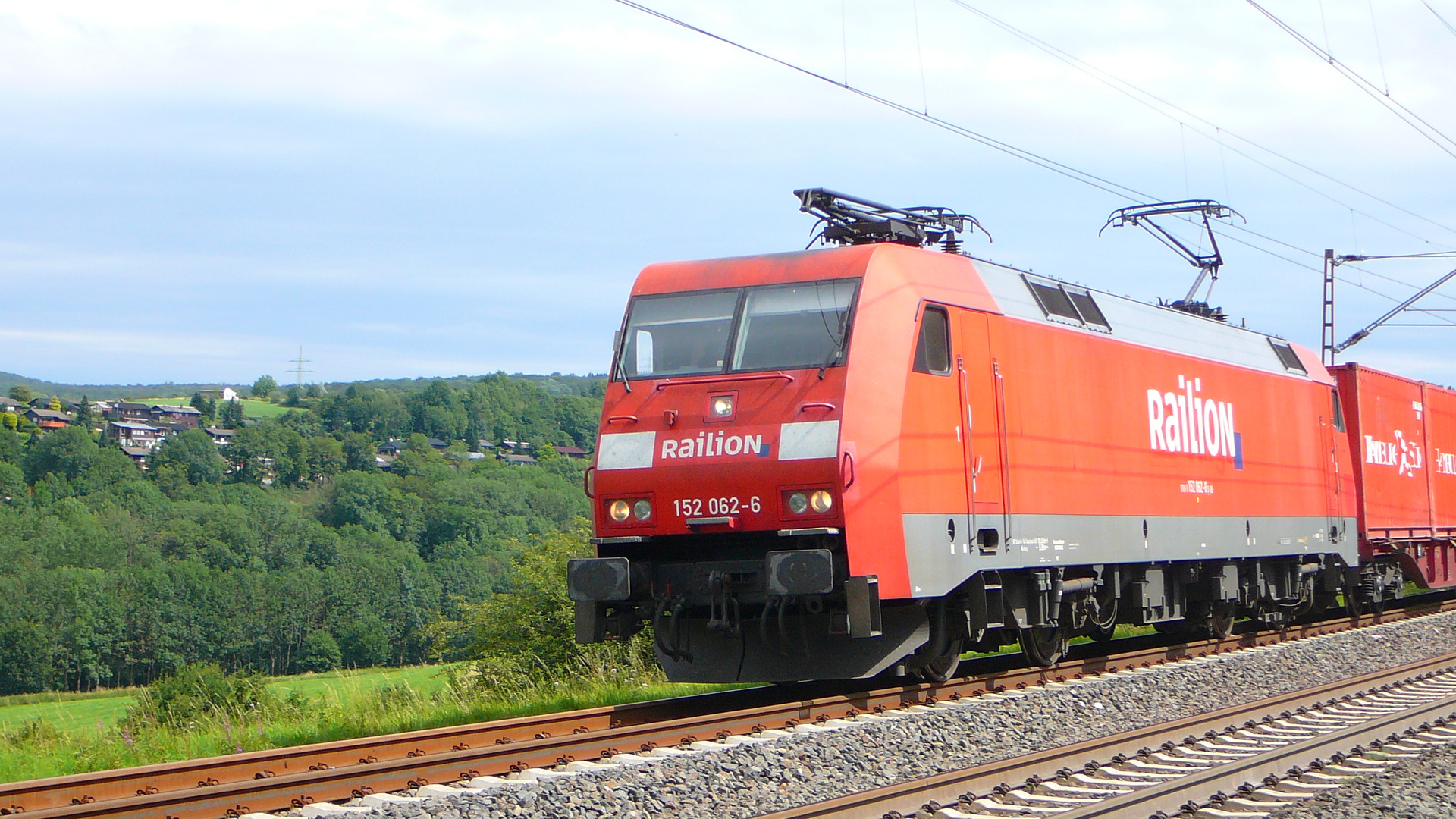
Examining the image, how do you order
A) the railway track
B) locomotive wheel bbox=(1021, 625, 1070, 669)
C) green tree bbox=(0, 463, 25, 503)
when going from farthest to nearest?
green tree bbox=(0, 463, 25, 503), locomotive wheel bbox=(1021, 625, 1070, 669), the railway track

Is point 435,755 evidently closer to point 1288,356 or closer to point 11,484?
point 1288,356

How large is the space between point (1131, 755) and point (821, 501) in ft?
9.35

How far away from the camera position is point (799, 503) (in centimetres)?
1039

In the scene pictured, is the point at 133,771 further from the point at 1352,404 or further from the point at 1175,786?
the point at 1352,404

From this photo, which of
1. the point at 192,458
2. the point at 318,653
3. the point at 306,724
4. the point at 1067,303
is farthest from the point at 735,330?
the point at 192,458

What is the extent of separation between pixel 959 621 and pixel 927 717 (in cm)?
220

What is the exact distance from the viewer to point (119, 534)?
102625 millimetres

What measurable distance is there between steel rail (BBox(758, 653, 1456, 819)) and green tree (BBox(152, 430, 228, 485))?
132 meters

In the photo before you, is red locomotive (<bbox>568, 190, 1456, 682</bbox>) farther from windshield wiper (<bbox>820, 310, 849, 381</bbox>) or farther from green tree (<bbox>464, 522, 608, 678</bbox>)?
green tree (<bbox>464, 522, 608, 678</bbox>)

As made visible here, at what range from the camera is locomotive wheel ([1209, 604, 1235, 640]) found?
17188 mm

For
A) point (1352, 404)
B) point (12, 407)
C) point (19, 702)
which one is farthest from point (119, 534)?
point (1352, 404)

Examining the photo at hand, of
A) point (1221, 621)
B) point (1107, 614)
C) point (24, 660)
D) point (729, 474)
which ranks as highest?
point (729, 474)

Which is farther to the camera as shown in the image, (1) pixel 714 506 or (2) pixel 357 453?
(2) pixel 357 453

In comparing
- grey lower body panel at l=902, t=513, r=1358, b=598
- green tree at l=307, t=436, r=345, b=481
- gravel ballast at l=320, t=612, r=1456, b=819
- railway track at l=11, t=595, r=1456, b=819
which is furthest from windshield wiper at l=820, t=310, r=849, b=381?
green tree at l=307, t=436, r=345, b=481
